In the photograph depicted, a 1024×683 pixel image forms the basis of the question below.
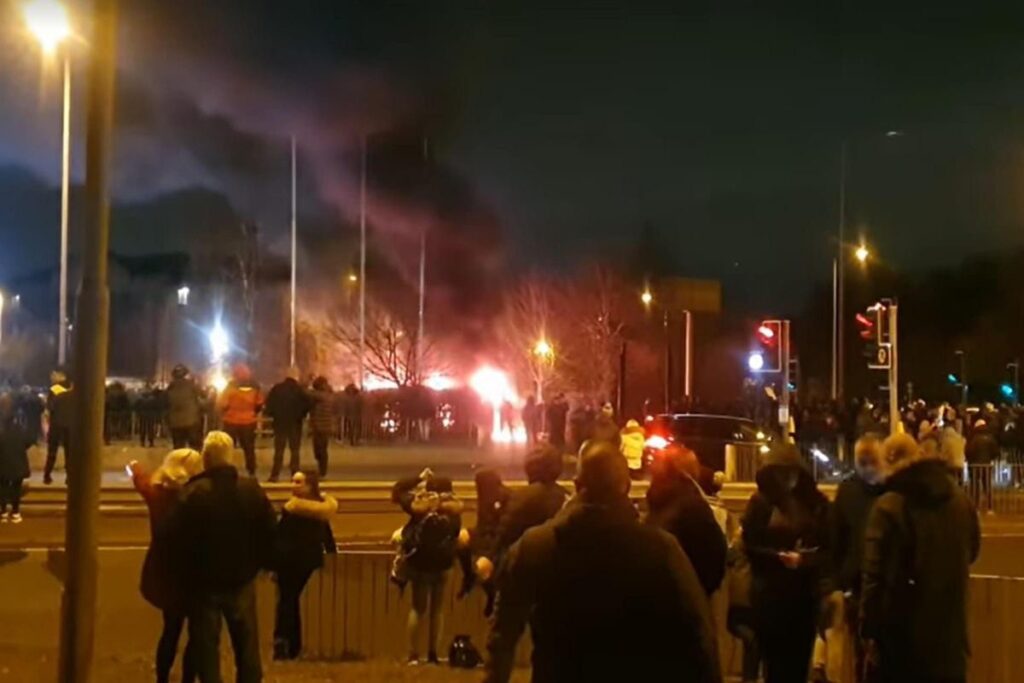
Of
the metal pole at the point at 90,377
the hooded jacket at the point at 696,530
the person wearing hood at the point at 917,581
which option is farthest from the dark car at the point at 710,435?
the person wearing hood at the point at 917,581

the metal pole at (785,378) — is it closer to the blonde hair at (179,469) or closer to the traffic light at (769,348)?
the traffic light at (769,348)

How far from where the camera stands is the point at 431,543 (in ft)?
32.7

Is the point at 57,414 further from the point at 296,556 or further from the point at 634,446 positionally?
the point at 296,556

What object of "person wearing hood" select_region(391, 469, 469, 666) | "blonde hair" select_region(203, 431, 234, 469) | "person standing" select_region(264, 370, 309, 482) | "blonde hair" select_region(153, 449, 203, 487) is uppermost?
"person standing" select_region(264, 370, 309, 482)

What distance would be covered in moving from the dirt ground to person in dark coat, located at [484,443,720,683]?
491 cm

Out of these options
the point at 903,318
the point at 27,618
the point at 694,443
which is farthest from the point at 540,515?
the point at 903,318

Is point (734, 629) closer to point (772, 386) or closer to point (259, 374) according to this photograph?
point (772, 386)

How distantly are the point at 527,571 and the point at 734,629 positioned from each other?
3.70m

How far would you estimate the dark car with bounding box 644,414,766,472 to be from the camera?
25.9m

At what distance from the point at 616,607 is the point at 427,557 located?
5992mm

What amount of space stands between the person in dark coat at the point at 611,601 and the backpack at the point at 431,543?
18.8 ft

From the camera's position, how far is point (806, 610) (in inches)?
290

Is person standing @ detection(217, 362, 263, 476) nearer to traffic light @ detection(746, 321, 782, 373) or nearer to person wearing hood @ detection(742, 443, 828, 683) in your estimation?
traffic light @ detection(746, 321, 782, 373)

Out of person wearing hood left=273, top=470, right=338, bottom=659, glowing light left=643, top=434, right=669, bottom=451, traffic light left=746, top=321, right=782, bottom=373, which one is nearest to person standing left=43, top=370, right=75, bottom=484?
person wearing hood left=273, top=470, right=338, bottom=659
